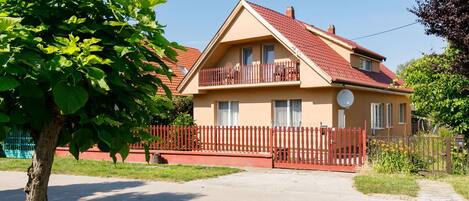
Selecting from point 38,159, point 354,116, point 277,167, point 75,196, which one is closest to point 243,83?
point 354,116

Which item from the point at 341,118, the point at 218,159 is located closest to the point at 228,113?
the point at 341,118

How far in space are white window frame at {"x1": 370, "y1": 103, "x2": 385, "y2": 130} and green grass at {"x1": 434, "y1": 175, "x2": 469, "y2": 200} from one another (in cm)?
1109

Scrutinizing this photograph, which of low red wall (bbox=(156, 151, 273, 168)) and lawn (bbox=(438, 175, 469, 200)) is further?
low red wall (bbox=(156, 151, 273, 168))

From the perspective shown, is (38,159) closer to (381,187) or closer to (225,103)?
(381,187)

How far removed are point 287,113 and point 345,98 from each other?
2892mm

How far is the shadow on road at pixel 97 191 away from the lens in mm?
9547

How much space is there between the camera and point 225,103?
74.0ft

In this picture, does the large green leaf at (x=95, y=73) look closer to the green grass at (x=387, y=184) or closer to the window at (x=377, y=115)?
the green grass at (x=387, y=184)

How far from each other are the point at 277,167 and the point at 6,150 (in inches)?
457

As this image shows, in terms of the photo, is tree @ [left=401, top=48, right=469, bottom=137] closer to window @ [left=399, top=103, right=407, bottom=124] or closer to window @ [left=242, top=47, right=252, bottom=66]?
window @ [left=242, top=47, right=252, bottom=66]

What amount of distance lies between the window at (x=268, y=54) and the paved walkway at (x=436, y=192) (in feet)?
36.7

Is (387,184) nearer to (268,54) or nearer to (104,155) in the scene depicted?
(104,155)

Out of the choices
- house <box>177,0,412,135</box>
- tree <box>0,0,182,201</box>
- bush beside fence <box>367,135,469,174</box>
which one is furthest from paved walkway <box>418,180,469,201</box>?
tree <box>0,0,182,201</box>

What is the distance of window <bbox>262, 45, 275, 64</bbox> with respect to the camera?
70.6 ft
